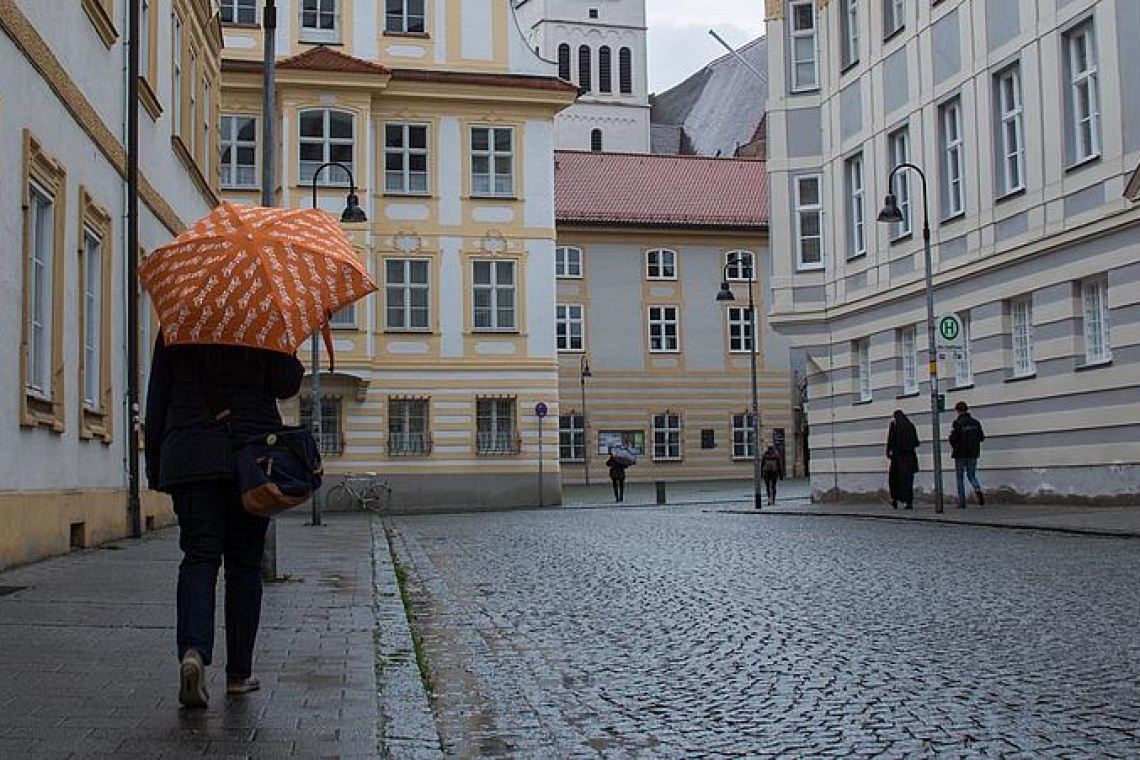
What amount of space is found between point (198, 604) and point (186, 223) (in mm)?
21018

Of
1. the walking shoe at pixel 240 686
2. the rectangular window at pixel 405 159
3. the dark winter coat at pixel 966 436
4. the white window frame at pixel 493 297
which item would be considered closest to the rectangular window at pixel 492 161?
the rectangular window at pixel 405 159

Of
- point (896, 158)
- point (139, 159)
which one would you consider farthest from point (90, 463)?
point (896, 158)

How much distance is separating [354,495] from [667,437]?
1056 inches

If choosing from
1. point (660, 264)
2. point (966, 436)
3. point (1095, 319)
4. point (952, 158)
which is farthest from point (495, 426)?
point (660, 264)

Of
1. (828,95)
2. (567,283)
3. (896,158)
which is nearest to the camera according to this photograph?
(896,158)

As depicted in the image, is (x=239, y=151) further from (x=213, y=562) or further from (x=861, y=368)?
(x=213, y=562)

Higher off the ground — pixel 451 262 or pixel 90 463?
pixel 451 262

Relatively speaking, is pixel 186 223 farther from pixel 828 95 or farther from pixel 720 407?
pixel 720 407

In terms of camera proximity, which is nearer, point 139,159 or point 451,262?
point 139,159

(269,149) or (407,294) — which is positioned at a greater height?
(407,294)

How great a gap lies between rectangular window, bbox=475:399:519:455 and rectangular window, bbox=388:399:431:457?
1.44 m

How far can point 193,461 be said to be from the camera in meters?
6.60

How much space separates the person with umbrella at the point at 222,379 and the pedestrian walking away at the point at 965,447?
20975mm

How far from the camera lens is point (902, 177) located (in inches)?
1260
